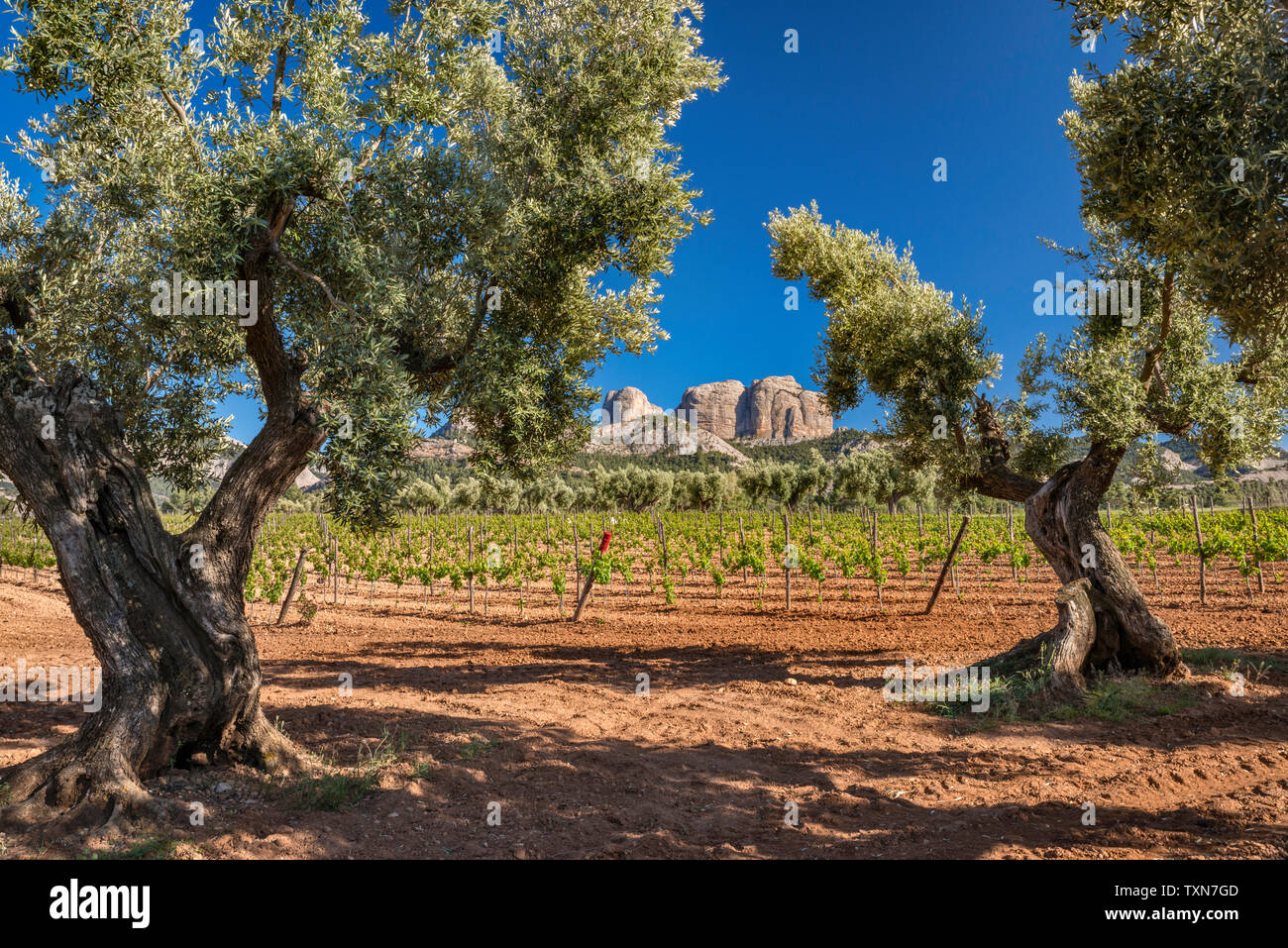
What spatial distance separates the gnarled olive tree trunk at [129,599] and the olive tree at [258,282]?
2 cm

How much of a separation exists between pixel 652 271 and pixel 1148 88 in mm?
5326

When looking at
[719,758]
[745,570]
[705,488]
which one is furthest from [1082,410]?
[705,488]

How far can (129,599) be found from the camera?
609 centimetres

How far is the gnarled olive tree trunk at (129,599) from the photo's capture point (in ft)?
18.8

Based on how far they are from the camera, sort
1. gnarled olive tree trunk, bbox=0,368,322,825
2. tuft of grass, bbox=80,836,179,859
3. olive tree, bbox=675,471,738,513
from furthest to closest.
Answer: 1. olive tree, bbox=675,471,738,513
2. gnarled olive tree trunk, bbox=0,368,322,825
3. tuft of grass, bbox=80,836,179,859

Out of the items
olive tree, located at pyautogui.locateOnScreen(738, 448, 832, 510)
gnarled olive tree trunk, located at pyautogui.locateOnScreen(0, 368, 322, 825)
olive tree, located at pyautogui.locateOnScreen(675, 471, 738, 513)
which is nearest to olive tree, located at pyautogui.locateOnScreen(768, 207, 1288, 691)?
gnarled olive tree trunk, located at pyautogui.locateOnScreen(0, 368, 322, 825)

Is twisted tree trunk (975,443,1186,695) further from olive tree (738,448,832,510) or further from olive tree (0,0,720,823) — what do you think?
olive tree (738,448,832,510)

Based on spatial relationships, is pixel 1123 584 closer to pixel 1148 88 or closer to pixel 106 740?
pixel 1148 88

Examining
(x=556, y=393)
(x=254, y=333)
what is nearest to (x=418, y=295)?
(x=254, y=333)

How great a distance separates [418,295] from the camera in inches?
289

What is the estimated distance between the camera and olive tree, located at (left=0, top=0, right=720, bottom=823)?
6.00 meters

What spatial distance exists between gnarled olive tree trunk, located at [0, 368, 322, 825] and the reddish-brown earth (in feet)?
1.29

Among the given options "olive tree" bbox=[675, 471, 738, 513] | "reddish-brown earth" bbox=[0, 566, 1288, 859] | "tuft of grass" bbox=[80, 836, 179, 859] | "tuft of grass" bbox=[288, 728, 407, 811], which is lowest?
"reddish-brown earth" bbox=[0, 566, 1288, 859]

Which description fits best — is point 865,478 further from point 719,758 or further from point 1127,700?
point 719,758
